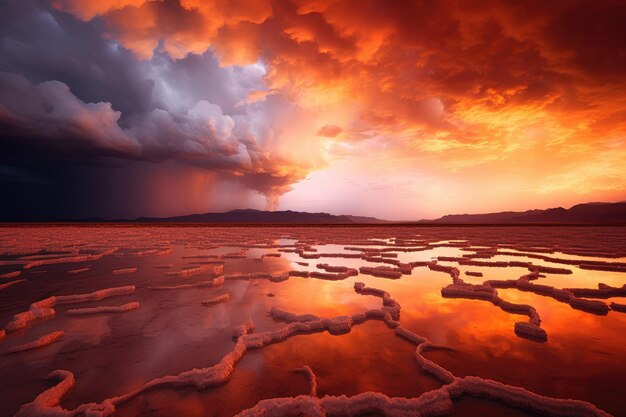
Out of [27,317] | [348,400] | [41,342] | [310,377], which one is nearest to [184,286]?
[27,317]

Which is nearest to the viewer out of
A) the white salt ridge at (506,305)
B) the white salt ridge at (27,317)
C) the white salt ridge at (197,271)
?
the white salt ridge at (506,305)

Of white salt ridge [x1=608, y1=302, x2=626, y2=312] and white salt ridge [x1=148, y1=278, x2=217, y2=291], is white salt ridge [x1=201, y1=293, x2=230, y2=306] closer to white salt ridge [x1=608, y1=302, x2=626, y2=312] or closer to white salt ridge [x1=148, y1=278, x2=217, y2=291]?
white salt ridge [x1=148, y1=278, x2=217, y2=291]

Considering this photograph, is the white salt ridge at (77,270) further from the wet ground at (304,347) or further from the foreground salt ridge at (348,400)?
the foreground salt ridge at (348,400)

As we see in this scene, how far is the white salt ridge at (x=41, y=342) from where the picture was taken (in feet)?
8.46

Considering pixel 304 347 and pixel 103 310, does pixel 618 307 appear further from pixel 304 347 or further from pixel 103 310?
pixel 103 310

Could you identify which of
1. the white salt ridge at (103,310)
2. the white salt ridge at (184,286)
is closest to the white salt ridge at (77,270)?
the white salt ridge at (184,286)

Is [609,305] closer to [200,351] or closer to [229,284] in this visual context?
[200,351]

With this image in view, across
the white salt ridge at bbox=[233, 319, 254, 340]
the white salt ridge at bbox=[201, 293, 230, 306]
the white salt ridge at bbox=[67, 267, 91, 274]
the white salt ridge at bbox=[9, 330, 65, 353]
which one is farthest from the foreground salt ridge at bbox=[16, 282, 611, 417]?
the white salt ridge at bbox=[67, 267, 91, 274]

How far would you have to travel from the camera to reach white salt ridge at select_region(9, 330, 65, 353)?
258cm

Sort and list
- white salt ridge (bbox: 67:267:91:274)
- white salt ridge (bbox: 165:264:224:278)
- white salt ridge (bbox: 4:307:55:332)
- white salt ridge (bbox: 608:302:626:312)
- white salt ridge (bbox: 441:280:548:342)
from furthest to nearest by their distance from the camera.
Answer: white salt ridge (bbox: 67:267:91:274), white salt ridge (bbox: 165:264:224:278), white salt ridge (bbox: 608:302:626:312), white salt ridge (bbox: 4:307:55:332), white salt ridge (bbox: 441:280:548:342)

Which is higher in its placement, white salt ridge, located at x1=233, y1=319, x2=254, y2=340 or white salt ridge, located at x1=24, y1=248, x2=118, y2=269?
white salt ridge, located at x1=24, y1=248, x2=118, y2=269

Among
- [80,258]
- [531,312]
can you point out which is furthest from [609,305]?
[80,258]

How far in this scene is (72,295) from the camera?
423 cm

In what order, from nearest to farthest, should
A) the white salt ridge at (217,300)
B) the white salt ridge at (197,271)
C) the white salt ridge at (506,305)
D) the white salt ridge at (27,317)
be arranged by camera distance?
the white salt ridge at (506,305)
the white salt ridge at (27,317)
the white salt ridge at (217,300)
the white salt ridge at (197,271)
